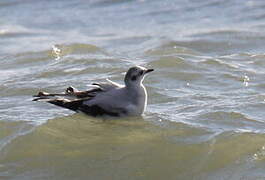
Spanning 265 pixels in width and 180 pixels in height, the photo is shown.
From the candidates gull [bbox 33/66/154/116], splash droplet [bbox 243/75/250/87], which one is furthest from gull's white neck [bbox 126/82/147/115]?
splash droplet [bbox 243/75/250/87]

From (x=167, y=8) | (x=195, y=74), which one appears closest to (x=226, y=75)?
(x=195, y=74)

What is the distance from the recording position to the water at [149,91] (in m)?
6.49

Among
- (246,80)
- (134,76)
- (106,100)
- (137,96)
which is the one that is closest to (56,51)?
(246,80)

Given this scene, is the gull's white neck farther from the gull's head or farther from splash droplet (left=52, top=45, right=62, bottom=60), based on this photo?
splash droplet (left=52, top=45, right=62, bottom=60)

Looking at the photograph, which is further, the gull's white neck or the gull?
the gull's white neck

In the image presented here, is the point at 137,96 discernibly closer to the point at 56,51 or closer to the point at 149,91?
the point at 149,91

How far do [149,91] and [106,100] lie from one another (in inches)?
Answer: 58.4

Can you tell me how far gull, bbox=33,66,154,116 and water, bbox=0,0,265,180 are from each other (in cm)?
16

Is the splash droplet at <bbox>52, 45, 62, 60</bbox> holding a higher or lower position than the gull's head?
lower

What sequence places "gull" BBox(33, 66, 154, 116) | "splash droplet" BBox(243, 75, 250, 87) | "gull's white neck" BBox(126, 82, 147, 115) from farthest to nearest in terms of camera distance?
1. "splash droplet" BBox(243, 75, 250, 87)
2. "gull's white neck" BBox(126, 82, 147, 115)
3. "gull" BBox(33, 66, 154, 116)

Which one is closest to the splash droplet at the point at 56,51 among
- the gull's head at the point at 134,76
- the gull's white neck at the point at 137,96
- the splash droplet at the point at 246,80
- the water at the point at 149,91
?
the water at the point at 149,91

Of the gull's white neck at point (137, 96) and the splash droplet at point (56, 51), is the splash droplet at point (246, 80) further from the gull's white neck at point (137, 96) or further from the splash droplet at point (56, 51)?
the splash droplet at point (56, 51)

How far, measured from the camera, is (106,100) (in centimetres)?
729

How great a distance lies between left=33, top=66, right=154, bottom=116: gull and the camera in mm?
7297
